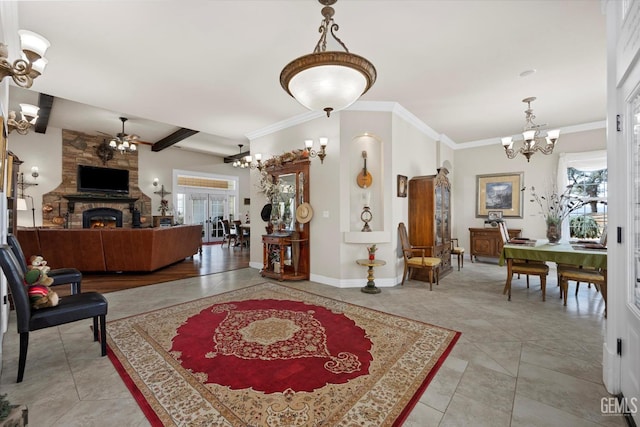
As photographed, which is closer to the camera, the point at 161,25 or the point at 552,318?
the point at 161,25

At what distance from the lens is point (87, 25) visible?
8.50 feet

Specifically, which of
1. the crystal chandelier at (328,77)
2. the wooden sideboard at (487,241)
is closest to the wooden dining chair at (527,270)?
the wooden sideboard at (487,241)

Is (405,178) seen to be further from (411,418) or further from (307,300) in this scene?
(411,418)

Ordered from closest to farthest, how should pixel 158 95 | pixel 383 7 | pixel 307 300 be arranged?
1. pixel 383 7
2. pixel 307 300
3. pixel 158 95

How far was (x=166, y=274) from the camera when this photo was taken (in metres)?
5.41

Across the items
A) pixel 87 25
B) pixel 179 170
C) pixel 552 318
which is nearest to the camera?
pixel 87 25

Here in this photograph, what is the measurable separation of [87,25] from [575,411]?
4.88m

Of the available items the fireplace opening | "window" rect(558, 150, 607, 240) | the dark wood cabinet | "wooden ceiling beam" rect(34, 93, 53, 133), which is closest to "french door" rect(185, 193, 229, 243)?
the fireplace opening

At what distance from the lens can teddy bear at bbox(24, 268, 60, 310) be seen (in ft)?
6.99

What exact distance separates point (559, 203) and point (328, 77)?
6398 mm

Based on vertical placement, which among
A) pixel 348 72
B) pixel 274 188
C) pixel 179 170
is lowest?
pixel 274 188

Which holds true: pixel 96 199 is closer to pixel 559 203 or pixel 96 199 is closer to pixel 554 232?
pixel 554 232

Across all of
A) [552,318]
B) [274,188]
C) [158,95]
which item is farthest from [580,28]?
[158,95]

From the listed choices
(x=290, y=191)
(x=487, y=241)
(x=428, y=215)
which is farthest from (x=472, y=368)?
(x=487, y=241)
